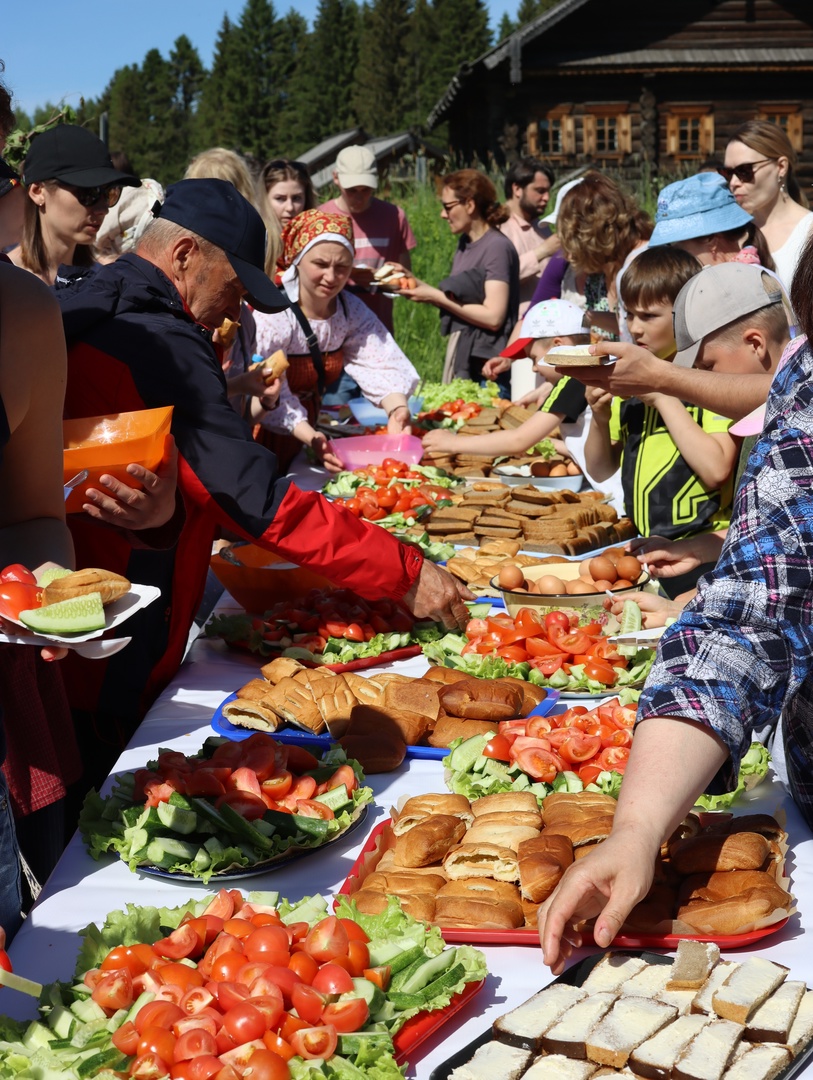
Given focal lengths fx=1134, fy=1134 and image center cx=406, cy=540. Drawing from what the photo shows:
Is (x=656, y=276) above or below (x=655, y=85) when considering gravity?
below

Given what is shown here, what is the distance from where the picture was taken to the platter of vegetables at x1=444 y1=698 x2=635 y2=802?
1826 millimetres

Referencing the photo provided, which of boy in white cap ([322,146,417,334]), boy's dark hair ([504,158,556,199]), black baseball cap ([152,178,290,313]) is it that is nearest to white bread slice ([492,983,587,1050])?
black baseball cap ([152,178,290,313])

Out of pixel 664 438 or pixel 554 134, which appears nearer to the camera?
pixel 664 438

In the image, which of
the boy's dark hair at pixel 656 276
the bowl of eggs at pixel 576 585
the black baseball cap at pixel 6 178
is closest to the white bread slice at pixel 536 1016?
the black baseball cap at pixel 6 178

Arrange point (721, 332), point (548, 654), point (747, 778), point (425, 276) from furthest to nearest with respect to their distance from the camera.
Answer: point (425, 276)
point (721, 332)
point (548, 654)
point (747, 778)

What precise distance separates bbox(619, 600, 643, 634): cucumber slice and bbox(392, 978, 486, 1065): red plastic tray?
135 cm

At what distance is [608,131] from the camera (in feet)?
72.2

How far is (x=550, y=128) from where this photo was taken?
70.8ft

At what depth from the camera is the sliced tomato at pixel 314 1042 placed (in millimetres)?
1089

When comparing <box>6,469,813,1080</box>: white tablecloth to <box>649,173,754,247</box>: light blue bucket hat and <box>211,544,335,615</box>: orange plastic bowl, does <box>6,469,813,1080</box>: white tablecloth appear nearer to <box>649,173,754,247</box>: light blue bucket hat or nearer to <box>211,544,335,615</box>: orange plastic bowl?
<box>211,544,335,615</box>: orange plastic bowl

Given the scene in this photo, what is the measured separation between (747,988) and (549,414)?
3490 mm

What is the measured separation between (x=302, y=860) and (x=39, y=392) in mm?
800

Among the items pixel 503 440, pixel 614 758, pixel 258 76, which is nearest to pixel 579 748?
pixel 614 758

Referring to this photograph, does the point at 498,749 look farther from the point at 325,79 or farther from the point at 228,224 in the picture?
the point at 325,79
